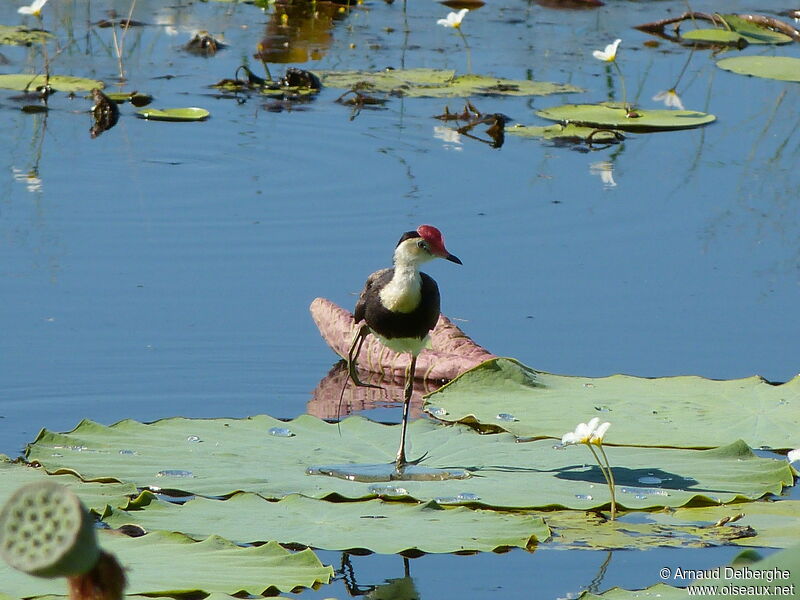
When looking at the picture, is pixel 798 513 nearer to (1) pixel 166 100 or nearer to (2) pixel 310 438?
(2) pixel 310 438

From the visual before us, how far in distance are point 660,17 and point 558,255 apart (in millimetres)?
6809

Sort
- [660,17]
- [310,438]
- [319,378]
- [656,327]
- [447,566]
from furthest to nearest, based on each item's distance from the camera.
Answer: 1. [660,17]
2. [656,327]
3. [319,378]
4. [310,438]
5. [447,566]

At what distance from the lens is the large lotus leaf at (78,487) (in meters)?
3.12

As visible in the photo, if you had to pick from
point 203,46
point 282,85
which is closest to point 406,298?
point 282,85

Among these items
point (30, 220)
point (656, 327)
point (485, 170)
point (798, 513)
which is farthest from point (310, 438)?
point (485, 170)

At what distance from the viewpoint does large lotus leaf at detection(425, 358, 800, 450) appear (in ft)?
12.3

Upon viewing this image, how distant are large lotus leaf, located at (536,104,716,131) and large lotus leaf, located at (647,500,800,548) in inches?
186

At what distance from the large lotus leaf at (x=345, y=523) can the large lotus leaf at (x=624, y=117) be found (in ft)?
16.5

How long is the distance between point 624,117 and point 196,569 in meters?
5.76

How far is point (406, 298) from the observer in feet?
11.5

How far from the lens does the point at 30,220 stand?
5.86 meters

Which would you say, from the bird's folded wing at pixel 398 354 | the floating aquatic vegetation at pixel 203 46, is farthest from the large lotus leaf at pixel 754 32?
the bird's folded wing at pixel 398 354

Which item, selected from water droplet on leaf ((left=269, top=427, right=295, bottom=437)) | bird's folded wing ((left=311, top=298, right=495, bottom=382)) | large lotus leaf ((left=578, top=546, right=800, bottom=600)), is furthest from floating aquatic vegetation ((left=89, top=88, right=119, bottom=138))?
large lotus leaf ((left=578, top=546, right=800, bottom=600))

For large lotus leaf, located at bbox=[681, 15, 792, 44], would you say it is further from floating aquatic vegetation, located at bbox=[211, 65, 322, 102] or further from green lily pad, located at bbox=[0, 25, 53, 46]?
green lily pad, located at bbox=[0, 25, 53, 46]
